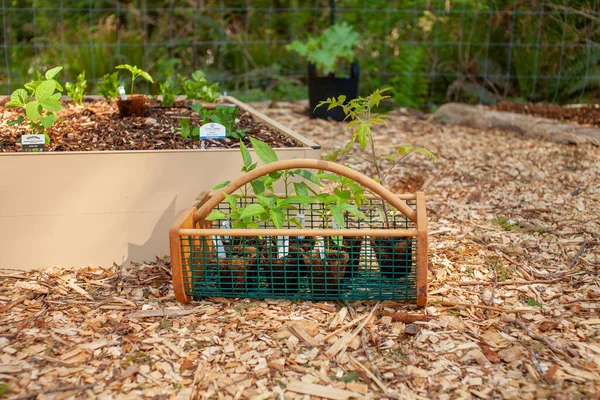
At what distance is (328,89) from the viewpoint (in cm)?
518

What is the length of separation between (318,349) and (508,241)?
124 cm

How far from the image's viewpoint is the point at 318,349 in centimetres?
186

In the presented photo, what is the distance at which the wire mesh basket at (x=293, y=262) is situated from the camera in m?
2.01

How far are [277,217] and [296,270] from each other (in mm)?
213

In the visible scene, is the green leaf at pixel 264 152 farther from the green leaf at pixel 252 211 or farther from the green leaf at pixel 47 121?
the green leaf at pixel 47 121

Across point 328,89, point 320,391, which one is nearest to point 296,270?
point 320,391

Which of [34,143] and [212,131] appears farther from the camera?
[212,131]

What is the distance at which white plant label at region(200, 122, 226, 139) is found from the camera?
101 inches

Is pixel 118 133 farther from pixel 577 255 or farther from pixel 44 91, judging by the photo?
pixel 577 255

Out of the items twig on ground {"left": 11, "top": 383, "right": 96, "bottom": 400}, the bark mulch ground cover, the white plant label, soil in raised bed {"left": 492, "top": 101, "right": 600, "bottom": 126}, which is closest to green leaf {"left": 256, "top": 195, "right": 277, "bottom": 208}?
the bark mulch ground cover

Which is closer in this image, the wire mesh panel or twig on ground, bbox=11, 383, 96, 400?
twig on ground, bbox=11, 383, 96, 400

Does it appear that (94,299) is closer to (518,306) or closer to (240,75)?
(518,306)

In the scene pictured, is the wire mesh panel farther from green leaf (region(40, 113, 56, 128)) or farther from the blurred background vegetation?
the blurred background vegetation

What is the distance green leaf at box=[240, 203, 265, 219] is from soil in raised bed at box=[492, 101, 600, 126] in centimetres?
375
